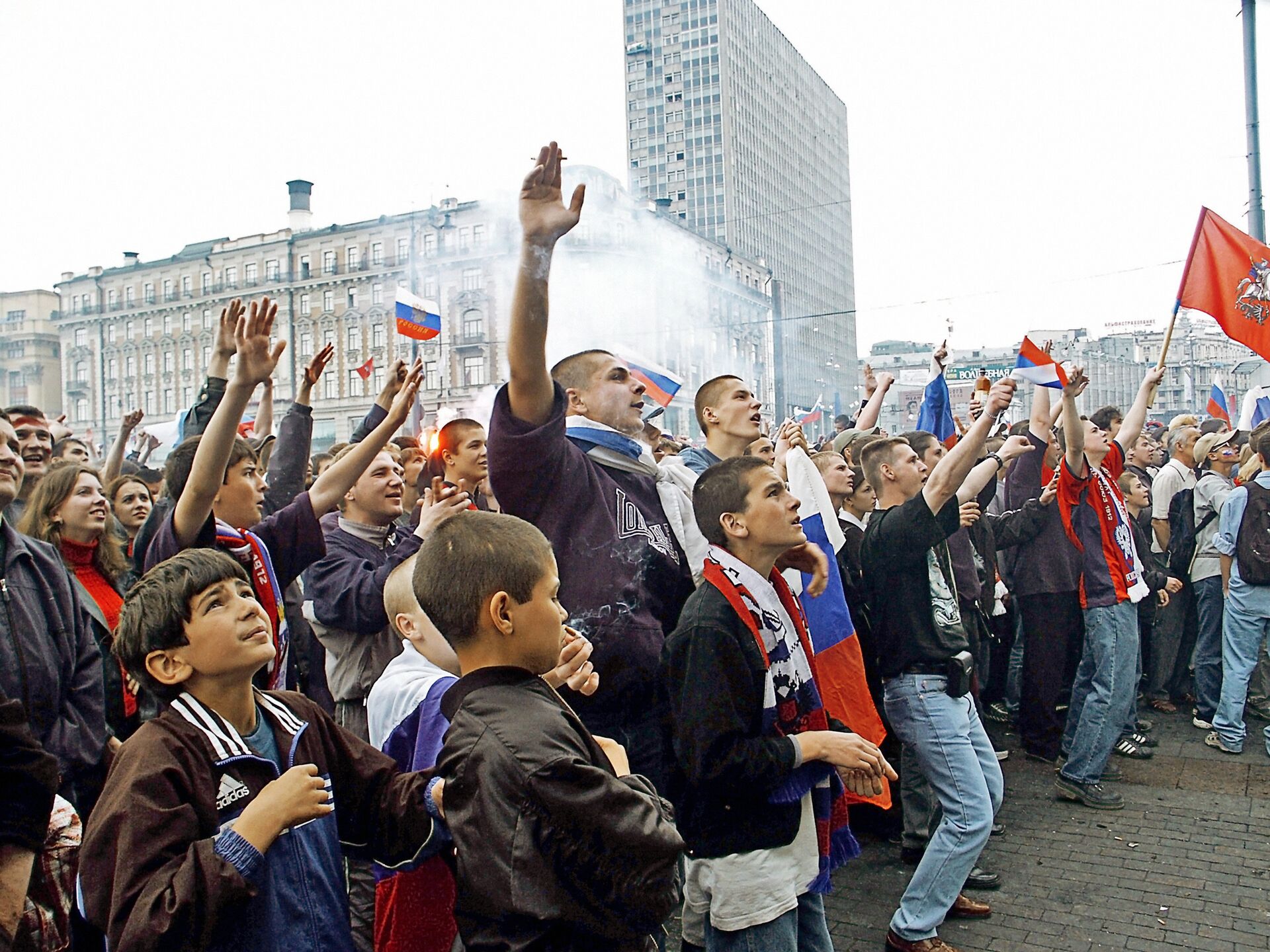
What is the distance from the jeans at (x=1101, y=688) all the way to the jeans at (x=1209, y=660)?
1.88m

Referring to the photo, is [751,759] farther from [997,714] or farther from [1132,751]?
[997,714]

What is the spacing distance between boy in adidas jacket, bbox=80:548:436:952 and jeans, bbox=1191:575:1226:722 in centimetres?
711

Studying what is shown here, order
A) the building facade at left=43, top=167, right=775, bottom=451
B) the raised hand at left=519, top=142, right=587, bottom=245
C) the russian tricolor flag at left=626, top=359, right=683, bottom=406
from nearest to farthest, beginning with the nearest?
1. the raised hand at left=519, top=142, right=587, bottom=245
2. the russian tricolor flag at left=626, top=359, right=683, bottom=406
3. the building facade at left=43, top=167, right=775, bottom=451

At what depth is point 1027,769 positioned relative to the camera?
6.39 m

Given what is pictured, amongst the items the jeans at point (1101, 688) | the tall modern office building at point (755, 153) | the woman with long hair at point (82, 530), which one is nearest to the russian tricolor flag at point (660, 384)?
the jeans at point (1101, 688)

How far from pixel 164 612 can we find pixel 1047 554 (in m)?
5.37

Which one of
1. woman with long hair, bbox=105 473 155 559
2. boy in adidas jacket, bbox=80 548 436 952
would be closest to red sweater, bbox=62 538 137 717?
woman with long hair, bbox=105 473 155 559

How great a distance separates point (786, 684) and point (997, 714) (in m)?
5.52

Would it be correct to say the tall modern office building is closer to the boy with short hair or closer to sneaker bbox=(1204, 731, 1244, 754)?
sneaker bbox=(1204, 731, 1244, 754)

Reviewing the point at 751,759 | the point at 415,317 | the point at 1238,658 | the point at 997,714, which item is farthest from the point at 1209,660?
the point at 415,317

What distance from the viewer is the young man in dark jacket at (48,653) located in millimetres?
2752

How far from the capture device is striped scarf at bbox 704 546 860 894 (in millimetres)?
2852

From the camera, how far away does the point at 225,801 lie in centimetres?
195

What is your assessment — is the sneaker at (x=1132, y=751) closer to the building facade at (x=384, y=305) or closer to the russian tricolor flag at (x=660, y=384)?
the russian tricolor flag at (x=660, y=384)
